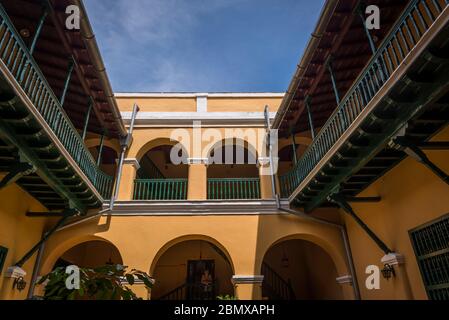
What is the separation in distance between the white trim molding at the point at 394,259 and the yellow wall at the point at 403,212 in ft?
0.34

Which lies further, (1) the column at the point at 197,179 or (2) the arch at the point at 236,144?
(2) the arch at the point at 236,144

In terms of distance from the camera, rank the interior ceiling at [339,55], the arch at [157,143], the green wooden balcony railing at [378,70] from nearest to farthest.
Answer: the green wooden balcony railing at [378,70] < the interior ceiling at [339,55] < the arch at [157,143]

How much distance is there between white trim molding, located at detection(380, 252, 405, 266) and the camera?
757 centimetres

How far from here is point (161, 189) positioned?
1177 cm

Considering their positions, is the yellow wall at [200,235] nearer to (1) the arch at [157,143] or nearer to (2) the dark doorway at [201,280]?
(1) the arch at [157,143]

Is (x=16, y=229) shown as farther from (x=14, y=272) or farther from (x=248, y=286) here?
(x=248, y=286)

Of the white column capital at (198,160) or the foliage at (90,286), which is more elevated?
the white column capital at (198,160)

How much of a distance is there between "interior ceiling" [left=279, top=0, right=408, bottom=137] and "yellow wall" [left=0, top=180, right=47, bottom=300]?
26.6 ft

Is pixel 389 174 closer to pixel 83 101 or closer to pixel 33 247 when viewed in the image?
pixel 83 101

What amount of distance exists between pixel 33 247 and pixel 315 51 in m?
9.01

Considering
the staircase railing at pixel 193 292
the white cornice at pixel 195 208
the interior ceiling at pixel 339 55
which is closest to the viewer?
the interior ceiling at pixel 339 55

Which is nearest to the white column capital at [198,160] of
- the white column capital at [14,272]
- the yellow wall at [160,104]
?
the yellow wall at [160,104]

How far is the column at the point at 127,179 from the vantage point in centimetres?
1103
